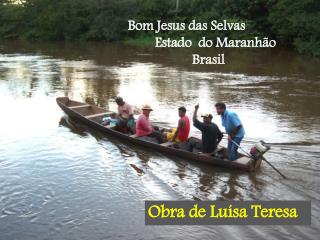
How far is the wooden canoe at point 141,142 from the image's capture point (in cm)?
879

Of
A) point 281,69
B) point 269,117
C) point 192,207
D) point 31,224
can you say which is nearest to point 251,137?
point 269,117

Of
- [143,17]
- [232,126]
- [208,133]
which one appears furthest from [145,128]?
[143,17]

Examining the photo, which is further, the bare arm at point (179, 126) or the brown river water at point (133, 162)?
the bare arm at point (179, 126)

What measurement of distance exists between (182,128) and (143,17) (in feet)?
116

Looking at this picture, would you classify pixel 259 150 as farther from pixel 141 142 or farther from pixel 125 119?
pixel 125 119

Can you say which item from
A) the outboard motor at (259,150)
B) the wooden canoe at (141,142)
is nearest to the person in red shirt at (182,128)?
the wooden canoe at (141,142)

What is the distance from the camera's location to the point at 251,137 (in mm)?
11102

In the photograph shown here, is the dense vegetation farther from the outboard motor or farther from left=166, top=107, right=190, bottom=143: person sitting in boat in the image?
the outboard motor

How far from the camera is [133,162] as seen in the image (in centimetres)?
990

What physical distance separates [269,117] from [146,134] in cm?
456

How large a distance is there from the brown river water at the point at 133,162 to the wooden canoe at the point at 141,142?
0.17 meters

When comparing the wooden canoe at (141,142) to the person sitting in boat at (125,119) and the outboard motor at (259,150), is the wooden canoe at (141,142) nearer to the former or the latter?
the outboard motor at (259,150)

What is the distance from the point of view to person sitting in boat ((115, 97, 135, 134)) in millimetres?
11445

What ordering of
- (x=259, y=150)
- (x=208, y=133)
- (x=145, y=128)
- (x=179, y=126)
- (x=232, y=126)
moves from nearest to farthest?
1. (x=259, y=150)
2. (x=232, y=126)
3. (x=208, y=133)
4. (x=179, y=126)
5. (x=145, y=128)
